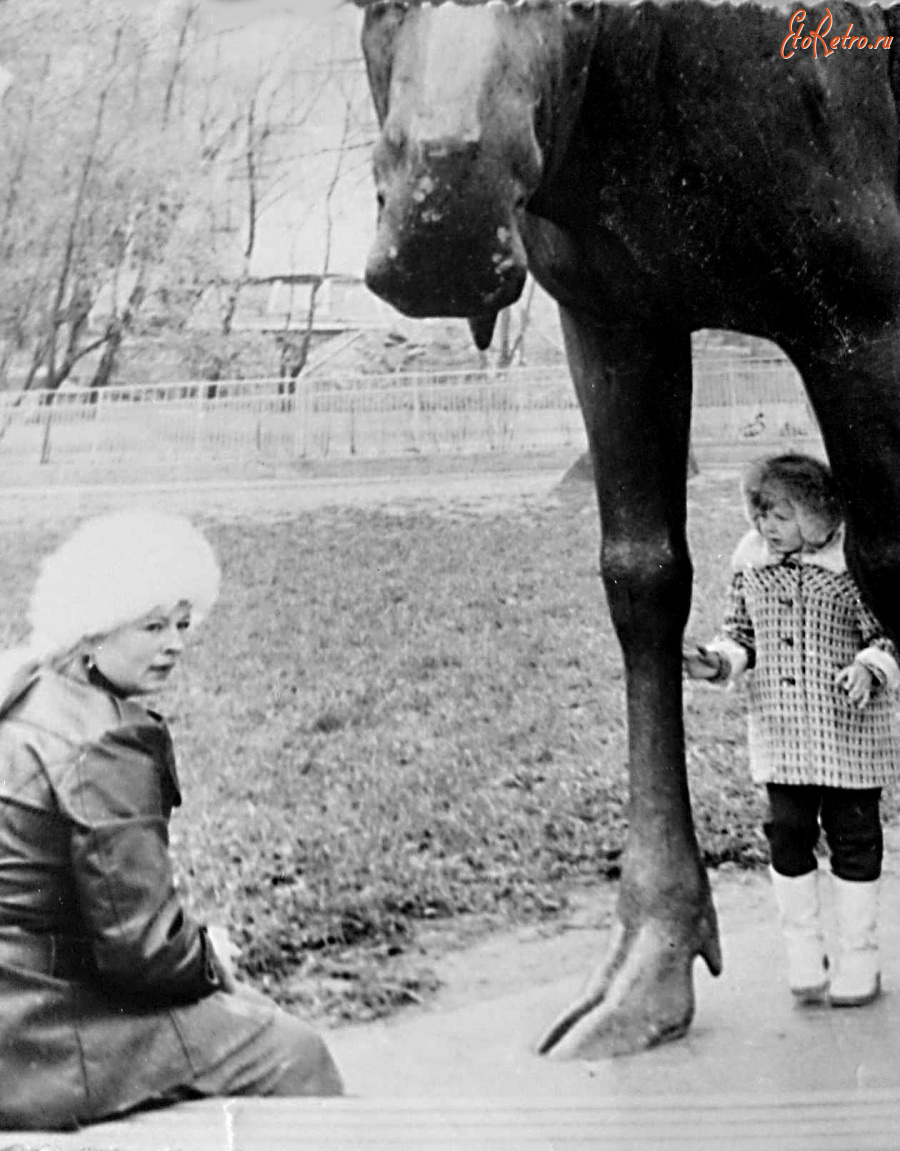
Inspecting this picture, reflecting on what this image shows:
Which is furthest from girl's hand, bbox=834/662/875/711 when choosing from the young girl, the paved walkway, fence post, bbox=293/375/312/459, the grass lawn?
fence post, bbox=293/375/312/459

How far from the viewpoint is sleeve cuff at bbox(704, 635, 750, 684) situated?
2.74 meters

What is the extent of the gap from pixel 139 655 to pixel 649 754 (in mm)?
865

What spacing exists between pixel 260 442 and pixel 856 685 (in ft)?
3.55

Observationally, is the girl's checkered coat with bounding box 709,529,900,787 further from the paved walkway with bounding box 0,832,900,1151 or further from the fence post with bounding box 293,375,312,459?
the fence post with bounding box 293,375,312,459

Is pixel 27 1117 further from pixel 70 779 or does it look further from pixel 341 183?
pixel 341 183

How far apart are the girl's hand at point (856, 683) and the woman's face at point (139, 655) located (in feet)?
3.66

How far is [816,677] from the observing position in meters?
2.70

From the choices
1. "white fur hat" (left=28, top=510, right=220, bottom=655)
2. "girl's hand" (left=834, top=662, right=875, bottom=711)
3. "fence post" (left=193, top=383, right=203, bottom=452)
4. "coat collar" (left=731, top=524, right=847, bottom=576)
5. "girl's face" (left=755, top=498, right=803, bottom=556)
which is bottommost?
"girl's hand" (left=834, top=662, right=875, bottom=711)

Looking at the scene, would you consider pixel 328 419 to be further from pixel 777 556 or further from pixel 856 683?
pixel 856 683

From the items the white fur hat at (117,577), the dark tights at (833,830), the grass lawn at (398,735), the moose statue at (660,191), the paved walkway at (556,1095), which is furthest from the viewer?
the dark tights at (833,830)

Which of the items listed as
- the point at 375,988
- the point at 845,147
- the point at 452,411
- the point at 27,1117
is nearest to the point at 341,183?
the point at 452,411

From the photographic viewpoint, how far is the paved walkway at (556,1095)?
7.83ft

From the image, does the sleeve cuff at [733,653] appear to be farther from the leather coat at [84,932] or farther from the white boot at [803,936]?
the leather coat at [84,932]

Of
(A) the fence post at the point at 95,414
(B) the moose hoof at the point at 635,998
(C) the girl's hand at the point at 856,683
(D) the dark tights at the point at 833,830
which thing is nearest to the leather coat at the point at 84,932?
(A) the fence post at the point at 95,414
